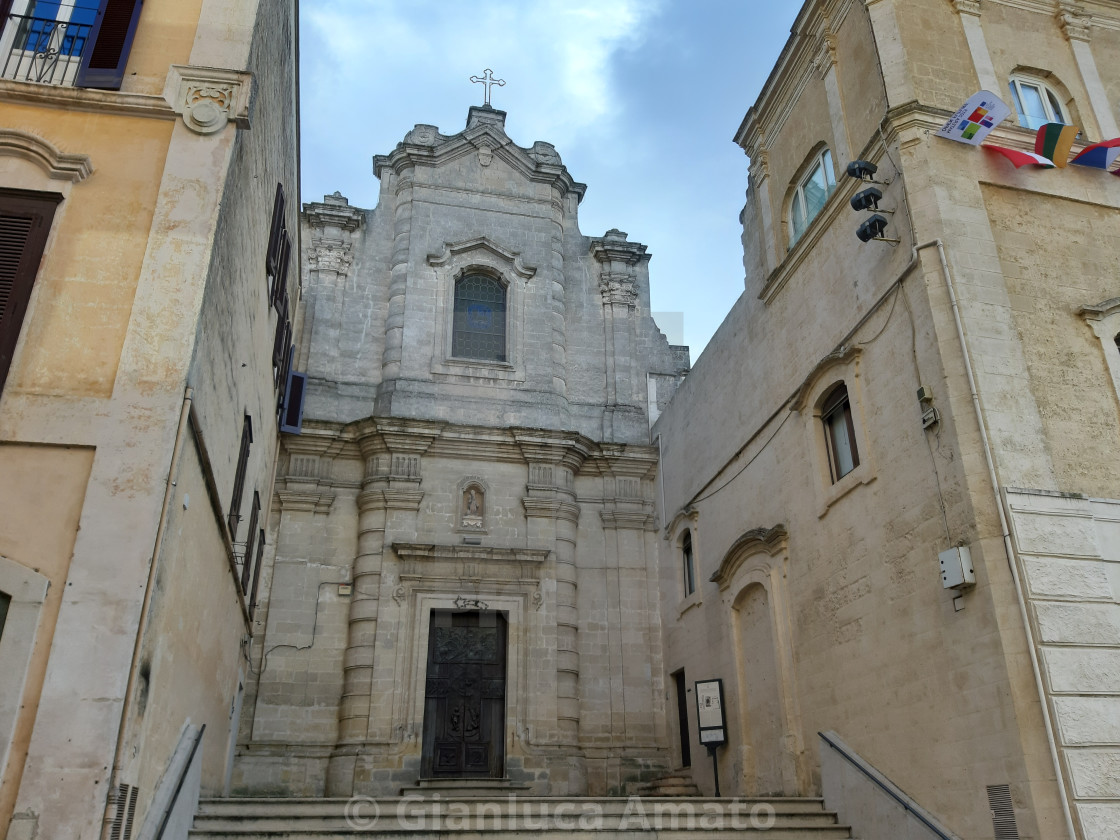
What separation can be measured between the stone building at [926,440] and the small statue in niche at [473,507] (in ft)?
12.9

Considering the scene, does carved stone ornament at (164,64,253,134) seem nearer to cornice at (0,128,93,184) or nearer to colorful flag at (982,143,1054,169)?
cornice at (0,128,93,184)

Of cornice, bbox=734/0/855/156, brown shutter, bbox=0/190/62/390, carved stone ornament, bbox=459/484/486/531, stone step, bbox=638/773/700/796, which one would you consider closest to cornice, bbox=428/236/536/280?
carved stone ornament, bbox=459/484/486/531

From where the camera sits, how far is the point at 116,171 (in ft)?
26.2

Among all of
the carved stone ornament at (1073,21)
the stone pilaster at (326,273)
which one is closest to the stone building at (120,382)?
the stone pilaster at (326,273)

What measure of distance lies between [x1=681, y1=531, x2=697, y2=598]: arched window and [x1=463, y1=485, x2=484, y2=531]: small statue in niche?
346 centimetres

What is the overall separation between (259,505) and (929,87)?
34.6ft

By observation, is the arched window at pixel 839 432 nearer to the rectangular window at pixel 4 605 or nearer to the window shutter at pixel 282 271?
the window shutter at pixel 282 271

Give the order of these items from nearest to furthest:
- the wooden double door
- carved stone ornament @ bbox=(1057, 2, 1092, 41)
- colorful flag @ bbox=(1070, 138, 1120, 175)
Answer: colorful flag @ bbox=(1070, 138, 1120, 175), carved stone ornament @ bbox=(1057, 2, 1092, 41), the wooden double door

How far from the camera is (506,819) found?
28.7 feet

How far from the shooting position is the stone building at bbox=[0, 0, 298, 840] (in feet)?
20.2

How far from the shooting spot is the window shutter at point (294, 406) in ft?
49.6

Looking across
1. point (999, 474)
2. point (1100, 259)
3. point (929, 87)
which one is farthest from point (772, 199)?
point (999, 474)

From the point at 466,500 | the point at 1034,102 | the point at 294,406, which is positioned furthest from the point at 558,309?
the point at 1034,102

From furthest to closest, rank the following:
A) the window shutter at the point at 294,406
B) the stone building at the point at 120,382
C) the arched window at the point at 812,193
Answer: the window shutter at the point at 294,406, the arched window at the point at 812,193, the stone building at the point at 120,382
